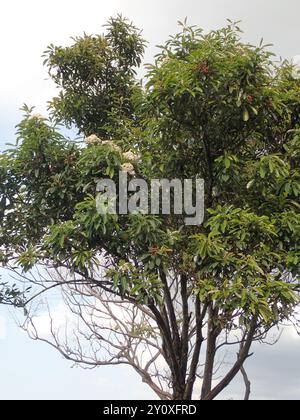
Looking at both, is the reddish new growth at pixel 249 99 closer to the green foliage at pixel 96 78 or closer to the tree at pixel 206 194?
the tree at pixel 206 194

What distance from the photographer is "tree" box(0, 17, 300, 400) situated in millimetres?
4504

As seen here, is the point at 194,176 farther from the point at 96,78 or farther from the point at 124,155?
the point at 96,78

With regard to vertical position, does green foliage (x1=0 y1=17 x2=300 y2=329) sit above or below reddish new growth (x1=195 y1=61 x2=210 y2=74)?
below

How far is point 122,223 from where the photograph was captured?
4.94 meters

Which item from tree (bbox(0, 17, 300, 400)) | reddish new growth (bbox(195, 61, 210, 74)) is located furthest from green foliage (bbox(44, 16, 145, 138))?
reddish new growth (bbox(195, 61, 210, 74))

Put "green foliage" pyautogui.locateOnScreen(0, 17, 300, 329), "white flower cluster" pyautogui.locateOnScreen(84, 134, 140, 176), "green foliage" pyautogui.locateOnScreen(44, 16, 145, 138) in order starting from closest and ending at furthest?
"green foliage" pyautogui.locateOnScreen(0, 17, 300, 329)
"white flower cluster" pyautogui.locateOnScreen(84, 134, 140, 176)
"green foliage" pyautogui.locateOnScreen(44, 16, 145, 138)

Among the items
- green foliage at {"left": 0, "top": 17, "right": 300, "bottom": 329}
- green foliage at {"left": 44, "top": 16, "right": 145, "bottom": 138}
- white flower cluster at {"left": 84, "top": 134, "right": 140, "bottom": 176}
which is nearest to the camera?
green foliage at {"left": 0, "top": 17, "right": 300, "bottom": 329}

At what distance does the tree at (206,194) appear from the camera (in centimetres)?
450

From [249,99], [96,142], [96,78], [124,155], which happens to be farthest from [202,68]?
[96,78]

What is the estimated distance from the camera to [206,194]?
5281mm

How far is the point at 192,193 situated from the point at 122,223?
0.77 m

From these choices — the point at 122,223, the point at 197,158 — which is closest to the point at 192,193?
the point at 197,158

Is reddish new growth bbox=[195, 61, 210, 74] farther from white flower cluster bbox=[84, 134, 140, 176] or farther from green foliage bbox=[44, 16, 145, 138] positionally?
green foliage bbox=[44, 16, 145, 138]

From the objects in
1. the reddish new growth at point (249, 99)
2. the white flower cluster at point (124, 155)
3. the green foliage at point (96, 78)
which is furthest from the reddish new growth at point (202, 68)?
the green foliage at point (96, 78)
